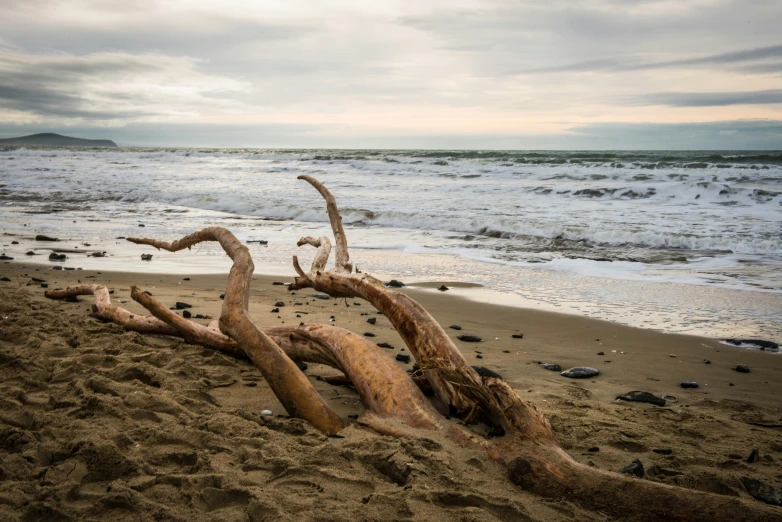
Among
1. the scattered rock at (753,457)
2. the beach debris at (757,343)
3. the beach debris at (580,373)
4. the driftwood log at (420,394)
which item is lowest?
the beach debris at (580,373)

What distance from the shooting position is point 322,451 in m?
2.84

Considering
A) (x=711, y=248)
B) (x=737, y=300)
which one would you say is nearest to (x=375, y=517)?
(x=737, y=300)

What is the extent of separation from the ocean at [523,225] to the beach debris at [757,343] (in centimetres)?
26

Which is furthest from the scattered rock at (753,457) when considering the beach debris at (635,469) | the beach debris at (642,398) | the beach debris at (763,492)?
the beach debris at (642,398)

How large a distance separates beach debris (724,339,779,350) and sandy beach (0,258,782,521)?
158 mm

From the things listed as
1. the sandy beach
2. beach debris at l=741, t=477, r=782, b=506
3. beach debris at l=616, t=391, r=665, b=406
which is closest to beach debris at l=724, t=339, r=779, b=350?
the sandy beach

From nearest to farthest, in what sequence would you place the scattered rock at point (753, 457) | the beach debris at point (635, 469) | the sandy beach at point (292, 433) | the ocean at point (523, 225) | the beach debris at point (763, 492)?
the sandy beach at point (292, 433) < the beach debris at point (763, 492) < the beach debris at point (635, 469) < the scattered rock at point (753, 457) < the ocean at point (523, 225)

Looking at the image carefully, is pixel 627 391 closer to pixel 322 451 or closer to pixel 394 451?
pixel 394 451

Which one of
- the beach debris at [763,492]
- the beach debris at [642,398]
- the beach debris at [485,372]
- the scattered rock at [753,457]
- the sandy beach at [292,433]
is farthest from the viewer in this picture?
the beach debris at [485,372]

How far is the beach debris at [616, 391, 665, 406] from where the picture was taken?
4008mm

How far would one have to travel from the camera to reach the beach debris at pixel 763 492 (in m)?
2.64

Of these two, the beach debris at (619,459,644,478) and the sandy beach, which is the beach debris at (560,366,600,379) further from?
the beach debris at (619,459,644,478)

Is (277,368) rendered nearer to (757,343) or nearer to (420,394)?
(420,394)

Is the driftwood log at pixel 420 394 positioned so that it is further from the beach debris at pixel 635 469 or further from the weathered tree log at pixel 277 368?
the beach debris at pixel 635 469
